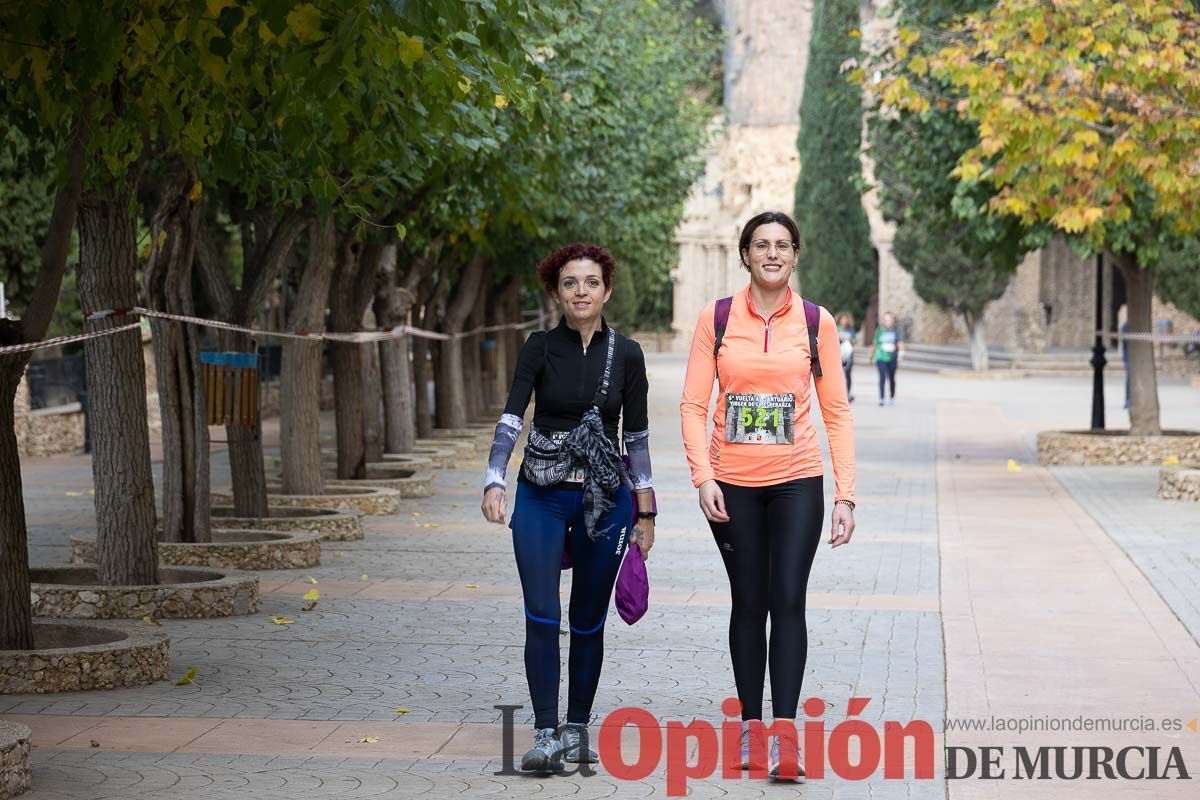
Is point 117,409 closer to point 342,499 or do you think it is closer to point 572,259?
point 572,259

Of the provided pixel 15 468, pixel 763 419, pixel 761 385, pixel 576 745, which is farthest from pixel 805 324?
pixel 15 468

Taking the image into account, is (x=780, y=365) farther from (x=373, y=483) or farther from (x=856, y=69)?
(x=856, y=69)

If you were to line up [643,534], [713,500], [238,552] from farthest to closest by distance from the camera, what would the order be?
[238,552], [643,534], [713,500]

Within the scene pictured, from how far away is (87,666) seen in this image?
801 cm

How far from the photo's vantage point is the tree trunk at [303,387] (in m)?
15.2

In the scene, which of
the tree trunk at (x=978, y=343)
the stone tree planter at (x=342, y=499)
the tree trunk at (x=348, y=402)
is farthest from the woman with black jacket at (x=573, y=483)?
the tree trunk at (x=978, y=343)

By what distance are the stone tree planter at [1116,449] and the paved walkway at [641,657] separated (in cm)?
450

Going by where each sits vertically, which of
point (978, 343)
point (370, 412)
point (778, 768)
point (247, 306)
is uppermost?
point (247, 306)

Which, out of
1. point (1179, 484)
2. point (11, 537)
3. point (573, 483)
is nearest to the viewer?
point (573, 483)

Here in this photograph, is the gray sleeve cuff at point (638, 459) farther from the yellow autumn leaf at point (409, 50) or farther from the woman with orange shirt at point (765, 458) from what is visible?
the yellow autumn leaf at point (409, 50)

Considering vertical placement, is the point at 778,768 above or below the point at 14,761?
below

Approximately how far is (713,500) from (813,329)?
689 mm

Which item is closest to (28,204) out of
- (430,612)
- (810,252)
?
(430,612)

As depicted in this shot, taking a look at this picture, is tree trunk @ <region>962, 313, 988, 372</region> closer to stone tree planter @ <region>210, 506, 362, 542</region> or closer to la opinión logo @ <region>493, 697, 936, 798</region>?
stone tree planter @ <region>210, 506, 362, 542</region>
